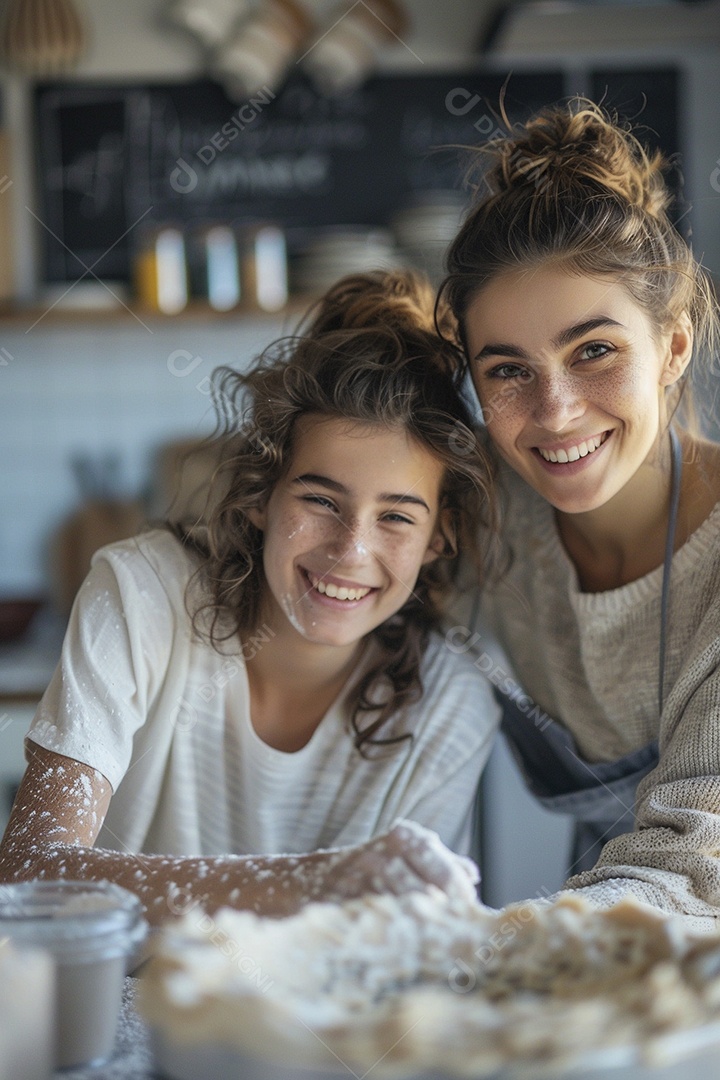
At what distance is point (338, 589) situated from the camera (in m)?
1.21

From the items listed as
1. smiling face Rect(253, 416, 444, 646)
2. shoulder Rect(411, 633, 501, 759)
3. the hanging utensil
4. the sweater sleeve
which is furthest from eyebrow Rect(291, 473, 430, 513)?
the hanging utensil

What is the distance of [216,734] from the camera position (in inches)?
50.9

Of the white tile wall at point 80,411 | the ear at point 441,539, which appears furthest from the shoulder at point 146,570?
the white tile wall at point 80,411

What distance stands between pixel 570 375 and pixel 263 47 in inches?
72.3

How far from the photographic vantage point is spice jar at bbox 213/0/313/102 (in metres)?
2.63

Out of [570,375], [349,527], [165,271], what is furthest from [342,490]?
[165,271]

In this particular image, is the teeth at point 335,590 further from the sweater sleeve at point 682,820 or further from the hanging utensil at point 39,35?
the hanging utensil at point 39,35

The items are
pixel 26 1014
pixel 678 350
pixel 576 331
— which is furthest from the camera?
pixel 678 350

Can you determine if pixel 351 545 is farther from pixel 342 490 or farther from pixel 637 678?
pixel 637 678

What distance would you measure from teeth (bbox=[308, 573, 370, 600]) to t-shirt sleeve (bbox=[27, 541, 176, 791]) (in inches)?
6.6

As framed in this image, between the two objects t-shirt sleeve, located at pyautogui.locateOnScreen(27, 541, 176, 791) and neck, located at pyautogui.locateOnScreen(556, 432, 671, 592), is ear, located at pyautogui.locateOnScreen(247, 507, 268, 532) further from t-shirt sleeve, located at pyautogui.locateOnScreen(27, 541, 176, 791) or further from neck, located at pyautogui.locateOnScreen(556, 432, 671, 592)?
neck, located at pyautogui.locateOnScreen(556, 432, 671, 592)

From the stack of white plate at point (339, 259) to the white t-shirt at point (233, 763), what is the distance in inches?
54.9

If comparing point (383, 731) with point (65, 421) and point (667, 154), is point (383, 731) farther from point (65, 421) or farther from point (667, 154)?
point (667, 154)

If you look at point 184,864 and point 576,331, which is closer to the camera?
point 184,864
